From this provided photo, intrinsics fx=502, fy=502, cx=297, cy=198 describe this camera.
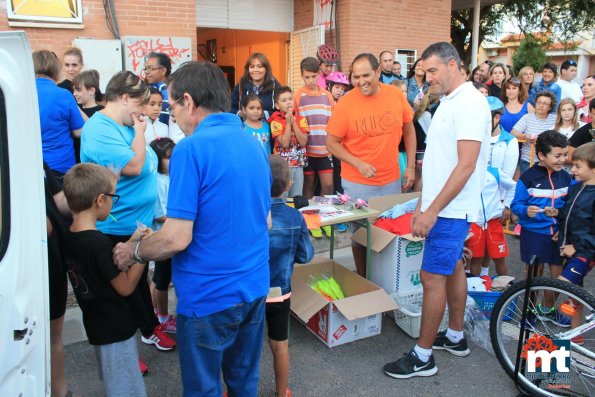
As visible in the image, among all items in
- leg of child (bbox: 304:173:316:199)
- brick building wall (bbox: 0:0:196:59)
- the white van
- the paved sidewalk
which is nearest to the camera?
the white van

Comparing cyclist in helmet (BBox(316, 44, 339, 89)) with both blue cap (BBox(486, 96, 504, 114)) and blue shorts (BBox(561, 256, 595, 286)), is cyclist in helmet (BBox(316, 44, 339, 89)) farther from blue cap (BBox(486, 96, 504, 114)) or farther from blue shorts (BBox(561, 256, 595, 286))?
blue shorts (BBox(561, 256, 595, 286))

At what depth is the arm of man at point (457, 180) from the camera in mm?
2824

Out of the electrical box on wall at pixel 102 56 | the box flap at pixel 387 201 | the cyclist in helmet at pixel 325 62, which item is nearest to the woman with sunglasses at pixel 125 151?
the box flap at pixel 387 201

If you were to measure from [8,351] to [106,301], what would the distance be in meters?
0.71

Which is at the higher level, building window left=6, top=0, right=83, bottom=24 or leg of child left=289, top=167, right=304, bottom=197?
building window left=6, top=0, right=83, bottom=24

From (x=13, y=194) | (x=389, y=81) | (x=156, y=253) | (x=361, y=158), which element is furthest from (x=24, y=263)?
(x=389, y=81)

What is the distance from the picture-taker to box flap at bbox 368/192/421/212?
13.7 ft

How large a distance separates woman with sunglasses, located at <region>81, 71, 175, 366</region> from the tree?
17.1 m

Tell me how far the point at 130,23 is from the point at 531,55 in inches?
716

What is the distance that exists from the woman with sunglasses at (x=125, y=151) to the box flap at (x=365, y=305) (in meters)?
1.24

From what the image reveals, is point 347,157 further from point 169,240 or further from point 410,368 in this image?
point 169,240

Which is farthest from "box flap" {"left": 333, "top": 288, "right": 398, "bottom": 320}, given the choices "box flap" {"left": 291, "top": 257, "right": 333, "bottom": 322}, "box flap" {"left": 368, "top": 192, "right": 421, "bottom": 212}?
"box flap" {"left": 368, "top": 192, "right": 421, "bottom": 212}

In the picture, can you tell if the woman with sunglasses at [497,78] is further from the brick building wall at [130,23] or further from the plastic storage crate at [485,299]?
the plastic storage crate at [485,299]

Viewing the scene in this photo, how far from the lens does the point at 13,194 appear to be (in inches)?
65.2
